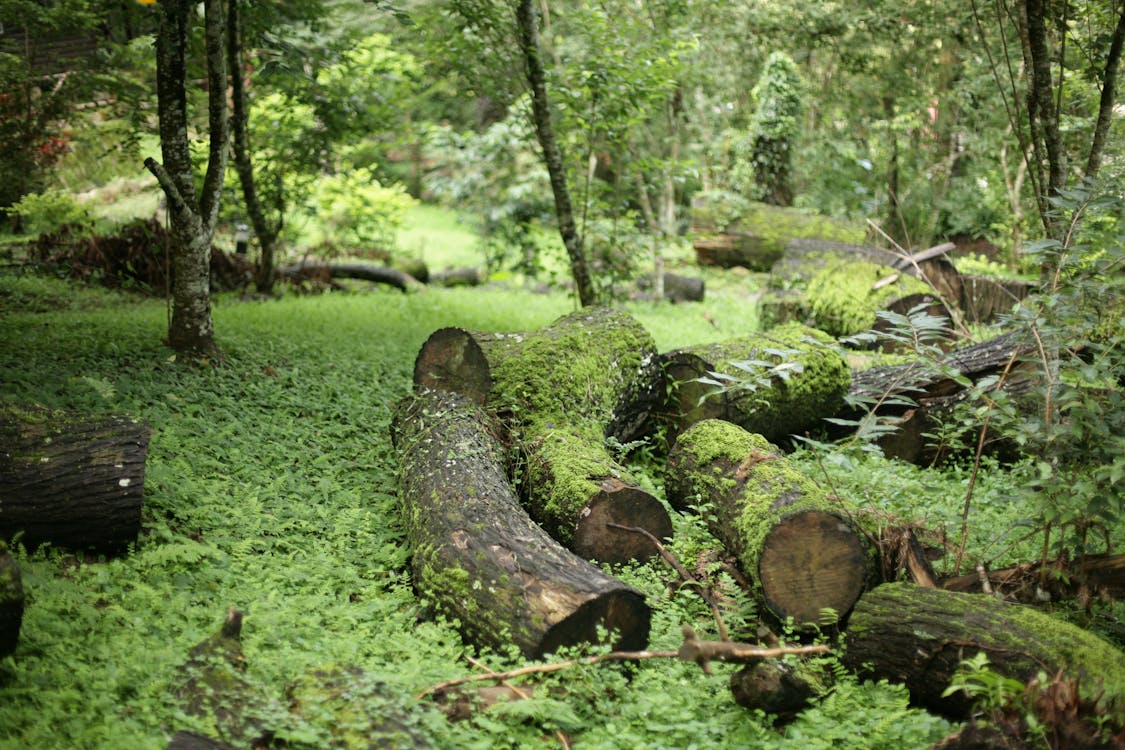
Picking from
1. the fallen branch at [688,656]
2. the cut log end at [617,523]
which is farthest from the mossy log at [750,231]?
the fallen branch at [688,656]

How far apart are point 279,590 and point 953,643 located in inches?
130

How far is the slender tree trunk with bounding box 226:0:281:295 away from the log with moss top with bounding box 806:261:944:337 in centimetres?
716

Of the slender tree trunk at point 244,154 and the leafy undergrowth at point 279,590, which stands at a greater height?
the slender tree trunk at point 244,154

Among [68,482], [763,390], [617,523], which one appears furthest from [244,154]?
[617,523]

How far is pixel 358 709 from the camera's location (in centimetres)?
339

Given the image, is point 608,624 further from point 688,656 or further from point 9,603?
point 9,603

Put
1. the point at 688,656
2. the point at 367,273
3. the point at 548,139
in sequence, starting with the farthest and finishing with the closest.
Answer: the point at 367,273, the point at 548,139, the point at 688,656

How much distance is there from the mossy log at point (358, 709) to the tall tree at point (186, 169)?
467cm

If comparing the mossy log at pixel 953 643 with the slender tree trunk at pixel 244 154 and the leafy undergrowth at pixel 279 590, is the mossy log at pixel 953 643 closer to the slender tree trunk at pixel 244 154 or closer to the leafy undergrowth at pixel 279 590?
the leafy undergrowth at pixel 279 590

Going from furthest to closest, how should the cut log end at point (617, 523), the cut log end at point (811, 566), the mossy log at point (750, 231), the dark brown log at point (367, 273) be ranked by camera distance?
1. the mossy log at point (750, 231)
2. the dark brown log at point (367, 273)
3. the cut log end at point (617, 523)
4. the cut log end at point (811, 566)

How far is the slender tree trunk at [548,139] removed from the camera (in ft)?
29.0

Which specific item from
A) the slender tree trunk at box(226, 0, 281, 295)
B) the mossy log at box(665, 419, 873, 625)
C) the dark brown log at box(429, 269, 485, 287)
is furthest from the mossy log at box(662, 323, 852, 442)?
the dark brown log at box(429, 269, 485, 287)

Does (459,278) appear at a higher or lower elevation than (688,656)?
higher

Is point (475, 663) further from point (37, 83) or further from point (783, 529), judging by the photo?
point (37, 83)
